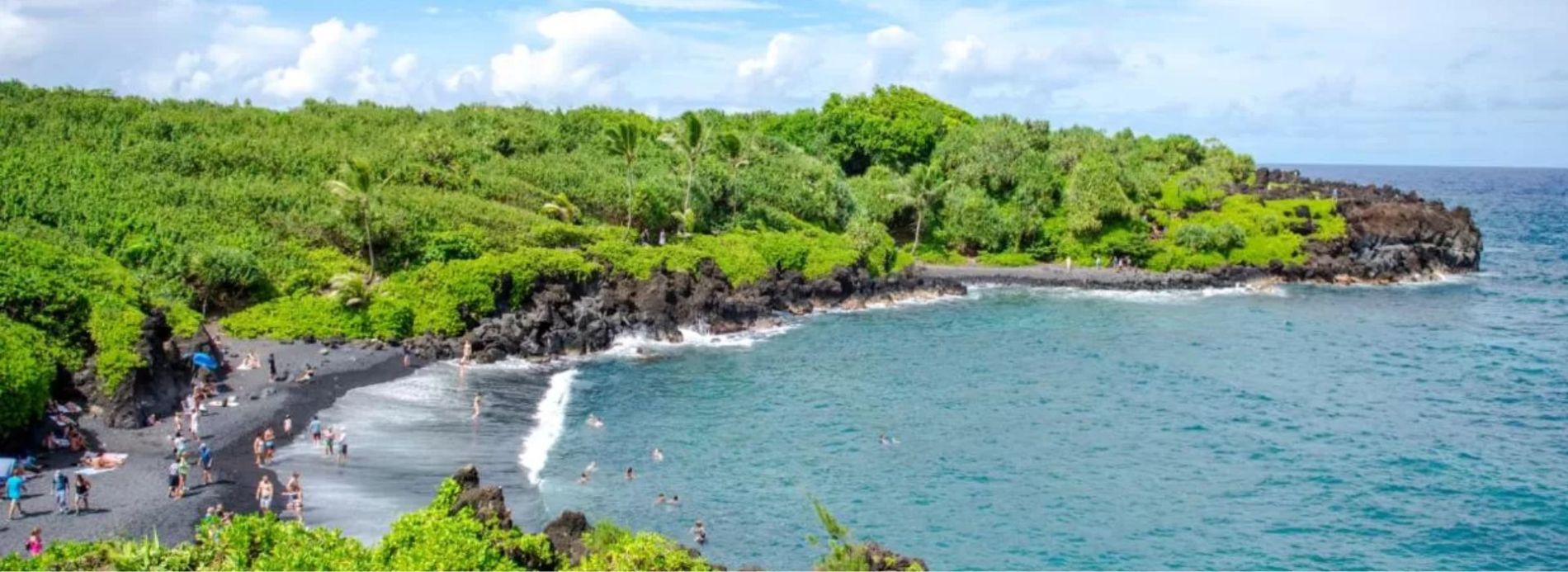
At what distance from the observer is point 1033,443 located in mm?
50781

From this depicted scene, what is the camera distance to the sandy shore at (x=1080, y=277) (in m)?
96.3

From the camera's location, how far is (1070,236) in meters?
106

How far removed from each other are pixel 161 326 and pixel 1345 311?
2989 inches

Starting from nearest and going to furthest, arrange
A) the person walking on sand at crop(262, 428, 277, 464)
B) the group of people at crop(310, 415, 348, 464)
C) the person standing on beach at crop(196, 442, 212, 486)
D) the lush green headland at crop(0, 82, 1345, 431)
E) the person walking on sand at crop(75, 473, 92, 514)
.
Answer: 1. the person walking on sand at crop(75, 473, 92, 514)
2. the person standing on beach at crop(196, 442, 212, 486)
3. the person walking on sand at crop(262, 428, 277, 464)
4. the group of people at crop(310, 415, 348, 464)
5. the lush green headland at crop(0, 82, 1345, 431)

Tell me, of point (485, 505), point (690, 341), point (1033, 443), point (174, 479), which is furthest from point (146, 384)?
point (1033, 443)

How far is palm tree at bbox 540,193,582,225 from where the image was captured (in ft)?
271

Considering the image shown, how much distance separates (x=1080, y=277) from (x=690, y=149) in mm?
35356

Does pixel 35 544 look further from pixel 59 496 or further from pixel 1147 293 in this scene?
pixel 1147 293

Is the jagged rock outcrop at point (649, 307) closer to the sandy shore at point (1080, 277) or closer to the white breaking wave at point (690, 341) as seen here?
the white breaking wave at point (690, 341)

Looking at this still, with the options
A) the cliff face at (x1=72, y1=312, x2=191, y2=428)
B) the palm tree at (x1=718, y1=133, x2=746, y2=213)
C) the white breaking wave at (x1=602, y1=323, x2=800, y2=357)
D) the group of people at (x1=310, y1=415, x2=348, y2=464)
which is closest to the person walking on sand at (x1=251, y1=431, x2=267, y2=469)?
the group of people at (x1=310, y1=415, x2=348, y2=464)

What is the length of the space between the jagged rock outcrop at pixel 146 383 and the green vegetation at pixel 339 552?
20391 mm

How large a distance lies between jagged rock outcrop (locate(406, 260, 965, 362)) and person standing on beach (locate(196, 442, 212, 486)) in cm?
1943

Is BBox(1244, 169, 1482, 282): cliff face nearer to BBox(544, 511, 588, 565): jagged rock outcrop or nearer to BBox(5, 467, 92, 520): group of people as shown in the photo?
BBox(544, 511, 588, 565): jagged rock outcrop

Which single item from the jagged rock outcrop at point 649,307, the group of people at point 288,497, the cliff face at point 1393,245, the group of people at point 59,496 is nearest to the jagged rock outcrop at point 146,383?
the group of people at point 59,496
